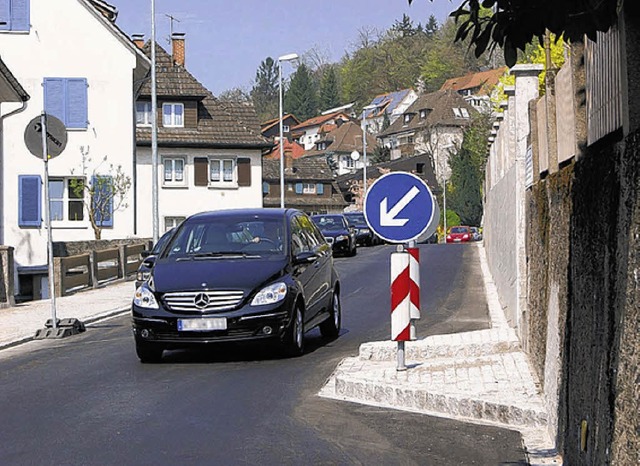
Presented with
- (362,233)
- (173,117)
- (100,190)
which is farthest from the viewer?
(173,117)

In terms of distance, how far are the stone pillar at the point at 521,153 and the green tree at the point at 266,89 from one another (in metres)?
156

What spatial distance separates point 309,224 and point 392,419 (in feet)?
21.8

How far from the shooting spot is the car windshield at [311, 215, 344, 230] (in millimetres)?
41750

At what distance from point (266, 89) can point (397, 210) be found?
180 metres

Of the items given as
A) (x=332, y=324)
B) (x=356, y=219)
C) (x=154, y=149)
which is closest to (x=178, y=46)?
(x=356, y=219)

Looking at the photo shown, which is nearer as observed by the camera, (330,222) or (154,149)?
(154,149)

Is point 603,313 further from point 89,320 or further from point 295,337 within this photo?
point 89,320

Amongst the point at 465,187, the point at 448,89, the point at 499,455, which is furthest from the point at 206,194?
the point at 448,89

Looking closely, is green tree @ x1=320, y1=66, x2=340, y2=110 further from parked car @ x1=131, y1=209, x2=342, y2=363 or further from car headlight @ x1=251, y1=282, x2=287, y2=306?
car headlight @ x1=251, y1=282, x2=287, y2=306

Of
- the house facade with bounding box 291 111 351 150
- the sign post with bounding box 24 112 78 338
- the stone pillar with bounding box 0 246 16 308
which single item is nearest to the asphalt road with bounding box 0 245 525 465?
the sign post with bounding box 24 112 78 338

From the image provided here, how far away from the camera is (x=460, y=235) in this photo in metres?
76.4

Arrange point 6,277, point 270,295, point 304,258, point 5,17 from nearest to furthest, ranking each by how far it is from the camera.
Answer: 1. point 270,295
2. point 304,258
3. point 6,277
4. point 5,17

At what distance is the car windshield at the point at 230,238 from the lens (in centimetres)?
1370

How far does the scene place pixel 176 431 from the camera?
339 inches
